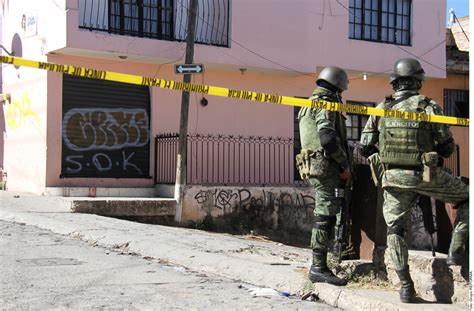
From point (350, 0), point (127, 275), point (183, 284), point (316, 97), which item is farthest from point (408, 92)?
point (350, 0)

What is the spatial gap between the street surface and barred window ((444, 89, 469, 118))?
13836 mm

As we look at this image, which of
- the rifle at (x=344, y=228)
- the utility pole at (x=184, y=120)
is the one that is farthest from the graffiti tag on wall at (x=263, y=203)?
the rifle at (x=344, y=228)

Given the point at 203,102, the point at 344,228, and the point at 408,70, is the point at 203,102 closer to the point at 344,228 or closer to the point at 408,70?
the point at 344,228

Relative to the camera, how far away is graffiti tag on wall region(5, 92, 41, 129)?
1427cm

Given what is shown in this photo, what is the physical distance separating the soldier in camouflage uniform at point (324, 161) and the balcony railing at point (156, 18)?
8789mm

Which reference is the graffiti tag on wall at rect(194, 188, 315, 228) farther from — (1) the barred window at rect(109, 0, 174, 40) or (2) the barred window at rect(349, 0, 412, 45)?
(2) the barred window at rect(349, 0, 412, 45)

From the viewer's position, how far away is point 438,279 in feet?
16.8

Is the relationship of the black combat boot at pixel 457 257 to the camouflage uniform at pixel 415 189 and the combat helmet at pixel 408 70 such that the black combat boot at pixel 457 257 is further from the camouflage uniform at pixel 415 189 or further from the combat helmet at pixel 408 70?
the combat helmet at pixel 408 70

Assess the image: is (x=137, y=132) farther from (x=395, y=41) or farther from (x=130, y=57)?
(x=395, y=41)

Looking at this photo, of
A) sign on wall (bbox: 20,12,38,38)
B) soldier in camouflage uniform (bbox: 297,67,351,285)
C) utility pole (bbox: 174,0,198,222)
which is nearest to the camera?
soldier in camouflage uniform (bbox: 297,67,351,285)

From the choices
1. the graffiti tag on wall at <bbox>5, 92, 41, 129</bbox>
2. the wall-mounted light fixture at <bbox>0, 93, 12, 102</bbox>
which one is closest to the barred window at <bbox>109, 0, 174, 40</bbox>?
the graffiti tag on wall at <bbox>5, 92, 41, 129</bbox>

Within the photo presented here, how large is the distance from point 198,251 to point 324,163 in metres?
2.93

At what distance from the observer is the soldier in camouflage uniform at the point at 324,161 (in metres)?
5.52

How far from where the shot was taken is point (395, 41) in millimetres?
17859
